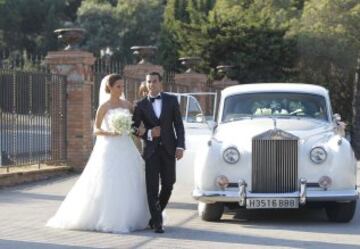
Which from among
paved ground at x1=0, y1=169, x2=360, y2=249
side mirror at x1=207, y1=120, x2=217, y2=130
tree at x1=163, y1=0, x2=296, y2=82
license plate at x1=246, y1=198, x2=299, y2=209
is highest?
tree at x1=163, y1=0, x2=296, y2=82

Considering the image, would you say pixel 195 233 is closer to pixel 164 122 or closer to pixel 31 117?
pixel 164 122

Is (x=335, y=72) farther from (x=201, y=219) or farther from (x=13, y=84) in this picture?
(x=201, y=219)

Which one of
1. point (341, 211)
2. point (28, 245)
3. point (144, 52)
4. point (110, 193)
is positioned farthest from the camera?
point (144, 52)

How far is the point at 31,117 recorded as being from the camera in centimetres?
1567

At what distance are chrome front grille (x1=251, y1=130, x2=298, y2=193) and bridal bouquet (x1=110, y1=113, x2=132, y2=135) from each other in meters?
1.71

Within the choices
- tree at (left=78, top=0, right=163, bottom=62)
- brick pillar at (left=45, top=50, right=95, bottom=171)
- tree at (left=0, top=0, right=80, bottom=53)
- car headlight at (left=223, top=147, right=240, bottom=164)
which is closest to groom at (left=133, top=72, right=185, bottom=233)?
car headlight at (left=223, top=147, right=240, bottom=164)

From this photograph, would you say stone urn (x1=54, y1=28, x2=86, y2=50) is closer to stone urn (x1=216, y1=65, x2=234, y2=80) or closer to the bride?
the bride

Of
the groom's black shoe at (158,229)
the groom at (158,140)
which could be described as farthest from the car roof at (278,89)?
the groom's black shoe at (158,229)

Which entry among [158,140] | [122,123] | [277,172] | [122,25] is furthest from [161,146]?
[122,25]

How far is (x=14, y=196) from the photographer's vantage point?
42.3 feet

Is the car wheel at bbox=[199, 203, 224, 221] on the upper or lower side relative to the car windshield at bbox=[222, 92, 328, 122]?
lower

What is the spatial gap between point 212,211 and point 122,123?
193cm

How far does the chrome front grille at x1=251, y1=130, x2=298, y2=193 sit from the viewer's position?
9.73 m

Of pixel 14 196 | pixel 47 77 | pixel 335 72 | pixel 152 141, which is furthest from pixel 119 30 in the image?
pixel 152 141
